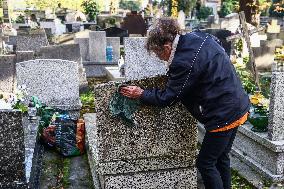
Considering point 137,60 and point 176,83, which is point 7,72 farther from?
point 176,83

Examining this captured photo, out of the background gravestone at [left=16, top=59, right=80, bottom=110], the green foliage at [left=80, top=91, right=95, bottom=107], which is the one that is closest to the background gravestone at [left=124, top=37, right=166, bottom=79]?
the background gravestone at [left=16, top=59, right=80, bottom=110]

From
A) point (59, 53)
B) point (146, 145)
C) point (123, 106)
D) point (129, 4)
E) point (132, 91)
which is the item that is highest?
point (129, 4)

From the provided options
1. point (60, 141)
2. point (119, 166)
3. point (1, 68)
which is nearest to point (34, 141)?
point (60, 141)

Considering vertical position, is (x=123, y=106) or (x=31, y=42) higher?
(x=123, y=106)

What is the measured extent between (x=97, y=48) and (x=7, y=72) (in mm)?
3324

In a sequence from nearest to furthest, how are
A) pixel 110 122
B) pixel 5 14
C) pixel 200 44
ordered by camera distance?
pixel 200 44
pixel 110 122
pixel 5 14

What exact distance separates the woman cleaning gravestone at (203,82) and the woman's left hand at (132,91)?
0.15m

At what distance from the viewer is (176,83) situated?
2787 mm

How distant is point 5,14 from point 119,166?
1720cm

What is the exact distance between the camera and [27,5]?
35031 millimetres

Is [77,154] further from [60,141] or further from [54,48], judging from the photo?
[54,48]

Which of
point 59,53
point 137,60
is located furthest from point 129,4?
point 137,60

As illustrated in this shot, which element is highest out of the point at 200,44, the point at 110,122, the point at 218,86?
the point at 200,44

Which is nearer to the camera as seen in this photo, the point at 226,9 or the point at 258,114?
the point at 258,114
